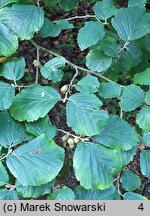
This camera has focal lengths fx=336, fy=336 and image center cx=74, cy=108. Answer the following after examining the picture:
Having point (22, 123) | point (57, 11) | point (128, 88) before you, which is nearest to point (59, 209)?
point (22, 123)

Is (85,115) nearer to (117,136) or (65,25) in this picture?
(117,136)

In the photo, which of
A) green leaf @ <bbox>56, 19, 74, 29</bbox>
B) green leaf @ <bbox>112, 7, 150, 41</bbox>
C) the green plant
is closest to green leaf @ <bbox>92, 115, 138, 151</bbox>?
the green plant

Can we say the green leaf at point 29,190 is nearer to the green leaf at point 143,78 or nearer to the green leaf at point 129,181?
the green leaf at point 129,181

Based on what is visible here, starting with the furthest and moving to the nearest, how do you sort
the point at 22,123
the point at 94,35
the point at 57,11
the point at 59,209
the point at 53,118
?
1. the point at 57,11
2. the point at 53,118
3. the point at 94,35
4. the point at 22,123
5. the point at 59,209

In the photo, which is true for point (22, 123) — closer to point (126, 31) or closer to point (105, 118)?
point (105, 118)

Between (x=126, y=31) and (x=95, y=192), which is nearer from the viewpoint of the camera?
(x=95, y=192)

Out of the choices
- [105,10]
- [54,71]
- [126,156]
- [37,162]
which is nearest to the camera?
[37,162]

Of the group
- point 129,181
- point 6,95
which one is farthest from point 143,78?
point 6,95

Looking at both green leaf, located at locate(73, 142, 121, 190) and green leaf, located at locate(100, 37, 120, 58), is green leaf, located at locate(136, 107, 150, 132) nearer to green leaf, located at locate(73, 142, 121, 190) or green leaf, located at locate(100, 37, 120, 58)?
green leaf, located at locate(73, 142, 121, 190)
